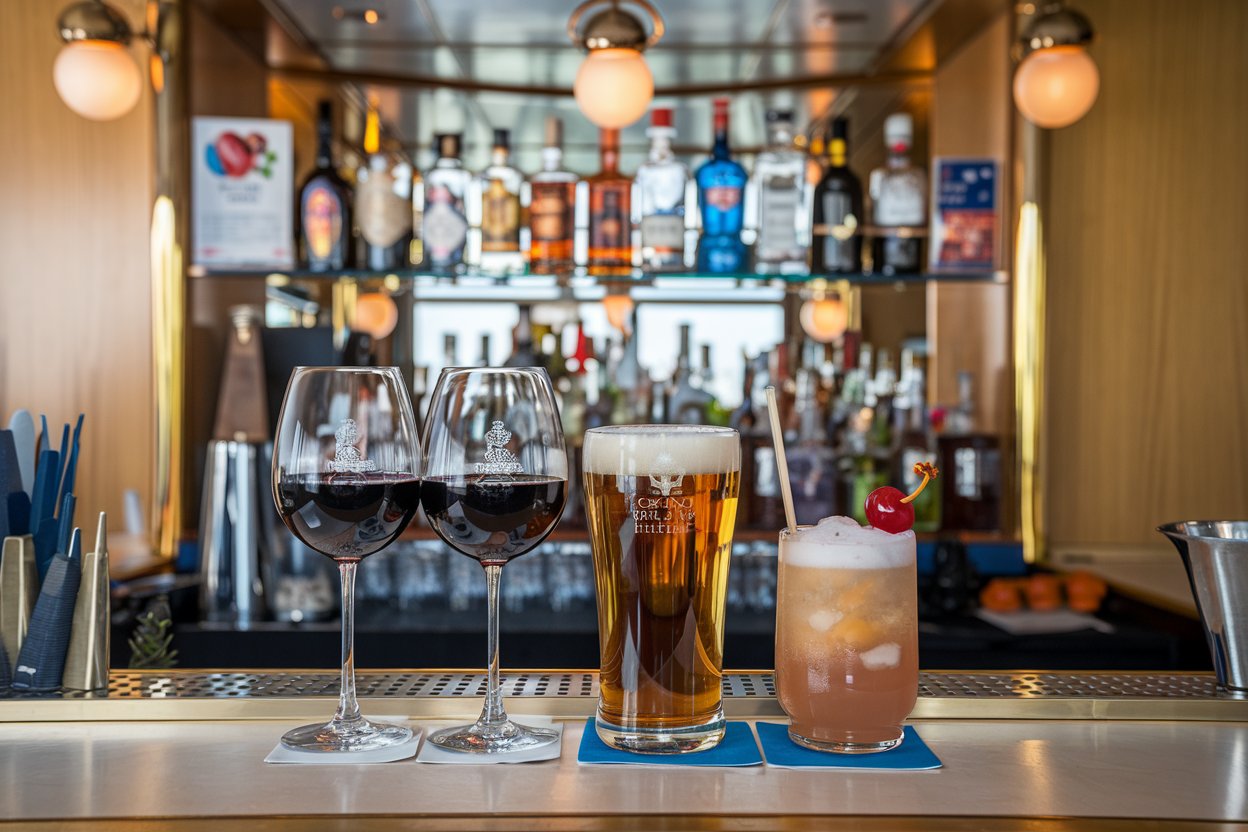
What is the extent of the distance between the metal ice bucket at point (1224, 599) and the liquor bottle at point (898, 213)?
1.74m

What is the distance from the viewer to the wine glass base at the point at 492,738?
28.6 inches

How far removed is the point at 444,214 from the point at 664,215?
1.57 feet

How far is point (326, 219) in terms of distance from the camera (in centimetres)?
262

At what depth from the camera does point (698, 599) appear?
74cm

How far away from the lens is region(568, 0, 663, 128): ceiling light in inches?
76.4

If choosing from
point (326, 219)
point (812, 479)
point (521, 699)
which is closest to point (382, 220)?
point (326, 219)

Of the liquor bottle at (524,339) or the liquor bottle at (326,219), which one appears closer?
the liquor bottle at (326,219)

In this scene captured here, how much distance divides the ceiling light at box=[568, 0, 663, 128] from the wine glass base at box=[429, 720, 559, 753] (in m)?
1.37

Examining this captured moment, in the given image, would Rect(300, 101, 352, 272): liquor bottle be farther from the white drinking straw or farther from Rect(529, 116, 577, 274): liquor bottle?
the white drinking straw

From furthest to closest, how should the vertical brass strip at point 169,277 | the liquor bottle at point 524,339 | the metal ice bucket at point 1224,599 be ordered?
1. the liquor bottle at point 524,339
2. the vertical brass strip at point 169,277
3. the metal ice bucket at point 1224,599

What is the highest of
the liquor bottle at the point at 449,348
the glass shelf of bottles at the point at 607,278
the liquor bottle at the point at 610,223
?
the liquor bottle at the point at 610,223

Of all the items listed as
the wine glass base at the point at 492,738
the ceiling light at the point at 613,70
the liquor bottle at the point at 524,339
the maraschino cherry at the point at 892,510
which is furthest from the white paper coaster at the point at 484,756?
the liquor bottle at the point at 524,339

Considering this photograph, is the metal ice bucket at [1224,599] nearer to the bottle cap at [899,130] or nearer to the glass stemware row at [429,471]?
the glass stemware row at [429,471]

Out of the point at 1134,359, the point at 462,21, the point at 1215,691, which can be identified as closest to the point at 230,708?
Answer: the point at 1215,691
